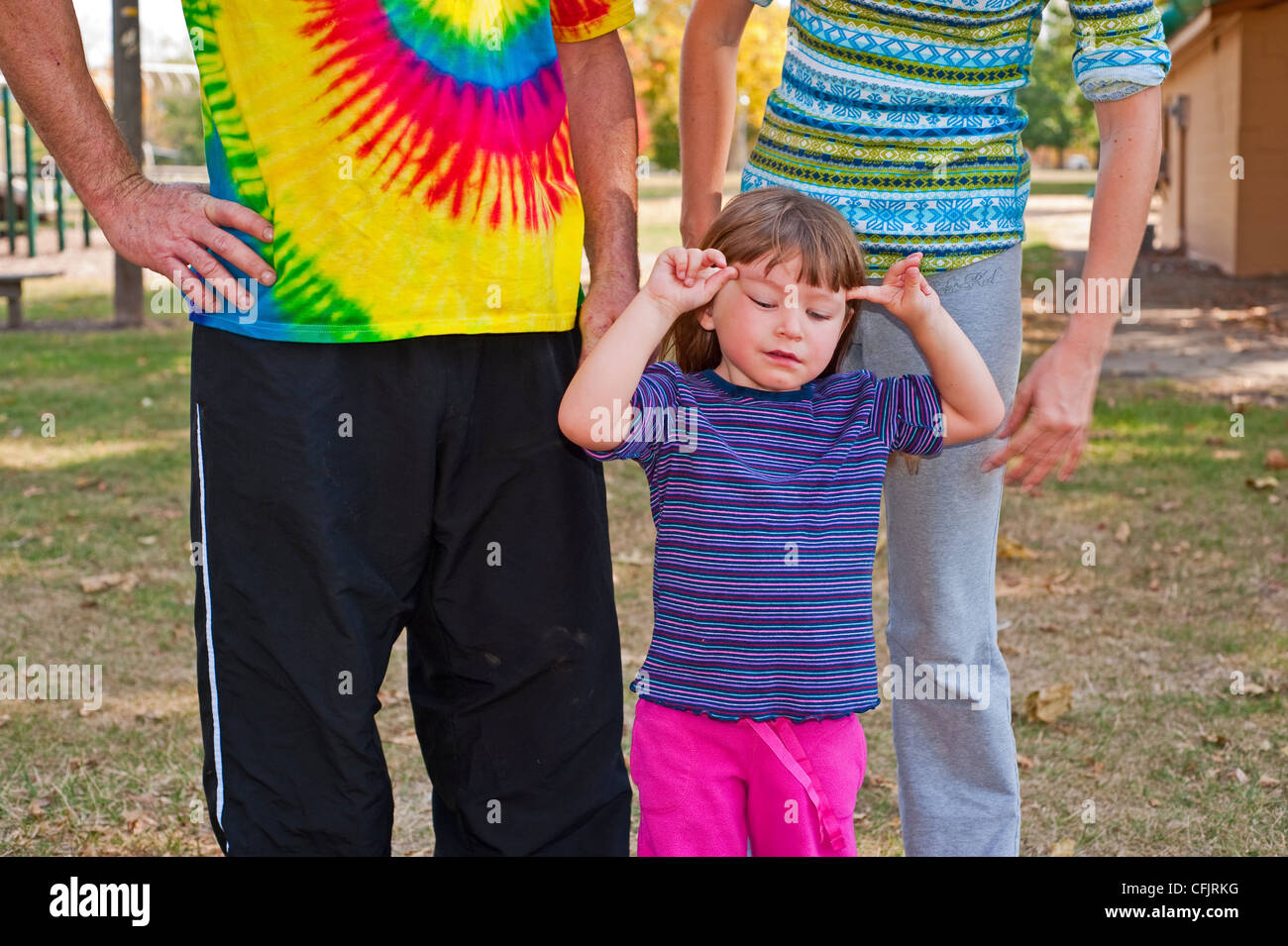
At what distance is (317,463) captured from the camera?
2.07 m

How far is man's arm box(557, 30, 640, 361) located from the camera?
2.38 metres

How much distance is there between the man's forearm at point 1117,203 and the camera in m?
2.22

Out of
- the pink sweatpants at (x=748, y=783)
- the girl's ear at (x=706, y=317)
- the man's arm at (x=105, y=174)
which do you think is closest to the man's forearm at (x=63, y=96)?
the man's arm at (x=105, y=174)

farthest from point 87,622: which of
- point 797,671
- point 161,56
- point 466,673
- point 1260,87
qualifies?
point 161,56

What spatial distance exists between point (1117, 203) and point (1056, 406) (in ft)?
1.10

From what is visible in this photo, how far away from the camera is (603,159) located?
2406 millimetres

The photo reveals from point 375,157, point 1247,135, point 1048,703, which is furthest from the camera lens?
point 1247,135

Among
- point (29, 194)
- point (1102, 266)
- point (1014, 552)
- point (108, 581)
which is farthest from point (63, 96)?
point (29, 194)

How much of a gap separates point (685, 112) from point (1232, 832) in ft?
7.26

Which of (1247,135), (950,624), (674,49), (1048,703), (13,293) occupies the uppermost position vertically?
(674,49)

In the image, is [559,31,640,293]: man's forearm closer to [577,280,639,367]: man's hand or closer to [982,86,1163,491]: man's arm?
[577,280,639,367]: man's hand

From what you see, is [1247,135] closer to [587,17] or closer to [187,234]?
[587,17]

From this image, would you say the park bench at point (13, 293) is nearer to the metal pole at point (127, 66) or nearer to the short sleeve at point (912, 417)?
the metal pole at point (127, 66)
